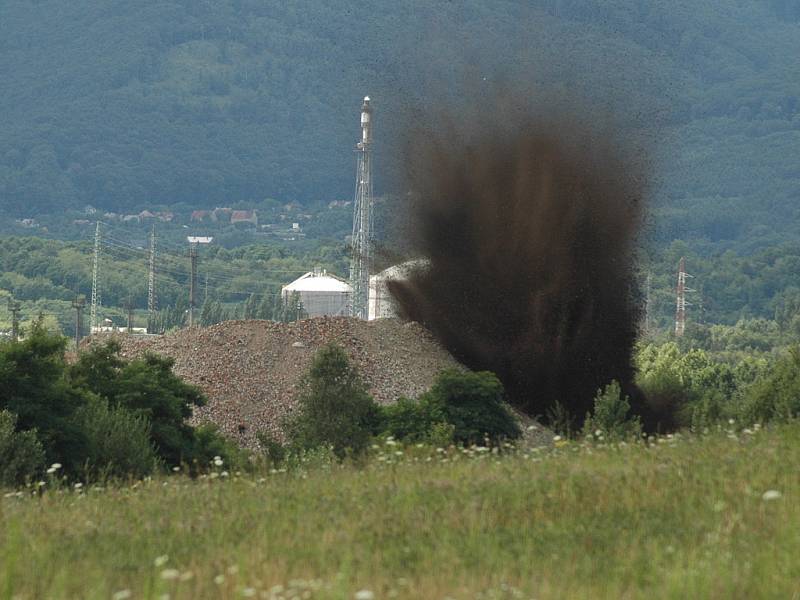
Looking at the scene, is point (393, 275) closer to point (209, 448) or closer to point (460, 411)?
point (460, 411)

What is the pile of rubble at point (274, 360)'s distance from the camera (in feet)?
103

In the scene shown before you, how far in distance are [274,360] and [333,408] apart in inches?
302

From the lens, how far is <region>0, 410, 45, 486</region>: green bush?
18.2 m

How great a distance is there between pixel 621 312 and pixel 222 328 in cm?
1040

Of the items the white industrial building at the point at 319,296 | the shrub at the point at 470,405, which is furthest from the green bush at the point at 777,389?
the white industrial building at the point at 319,296

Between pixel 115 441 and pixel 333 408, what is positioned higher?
pixel 333 408

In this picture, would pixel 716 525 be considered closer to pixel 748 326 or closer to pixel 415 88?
pixel 415 88

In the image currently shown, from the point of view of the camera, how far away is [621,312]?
118ft

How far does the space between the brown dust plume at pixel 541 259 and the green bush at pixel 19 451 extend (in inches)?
694

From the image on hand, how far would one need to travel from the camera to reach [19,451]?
18500 mm


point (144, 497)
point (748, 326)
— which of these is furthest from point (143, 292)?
point (144, 497)

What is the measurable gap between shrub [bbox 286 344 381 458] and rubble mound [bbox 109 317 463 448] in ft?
9.93

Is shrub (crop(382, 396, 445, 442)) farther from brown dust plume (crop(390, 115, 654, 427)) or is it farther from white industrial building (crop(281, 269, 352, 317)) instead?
white industrial building (crop(281, 269, 352, 317))

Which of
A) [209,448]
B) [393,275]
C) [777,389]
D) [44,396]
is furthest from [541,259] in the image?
[44,396]
